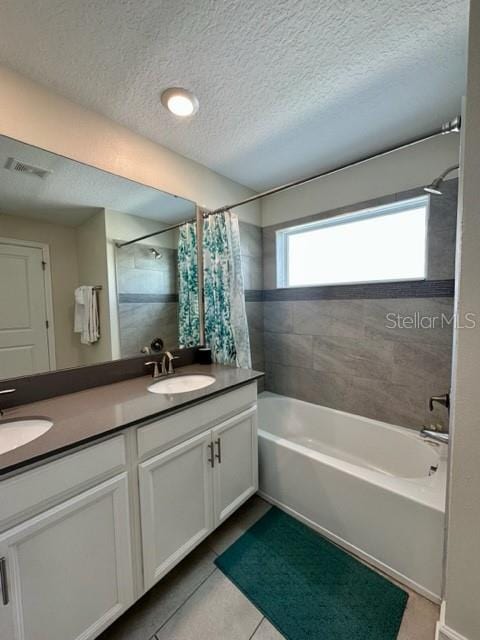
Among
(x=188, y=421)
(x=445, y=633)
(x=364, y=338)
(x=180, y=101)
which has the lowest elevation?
(x=445, y=633)

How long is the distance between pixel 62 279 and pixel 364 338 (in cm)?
207

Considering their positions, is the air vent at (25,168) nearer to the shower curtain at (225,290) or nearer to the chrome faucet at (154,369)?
the shower curtain at (225,290)

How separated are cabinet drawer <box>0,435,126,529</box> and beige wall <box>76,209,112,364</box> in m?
0.65

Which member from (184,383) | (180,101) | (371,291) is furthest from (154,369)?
(371,291)

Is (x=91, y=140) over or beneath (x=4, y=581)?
over

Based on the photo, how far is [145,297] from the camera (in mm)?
1819

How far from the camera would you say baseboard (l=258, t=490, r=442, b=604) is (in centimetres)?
123

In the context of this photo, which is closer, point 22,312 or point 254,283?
point 22,312

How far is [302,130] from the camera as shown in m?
1.73

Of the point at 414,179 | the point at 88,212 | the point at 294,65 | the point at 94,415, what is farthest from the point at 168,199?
the point at 414,179

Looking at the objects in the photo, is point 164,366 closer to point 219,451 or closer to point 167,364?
point 167,364

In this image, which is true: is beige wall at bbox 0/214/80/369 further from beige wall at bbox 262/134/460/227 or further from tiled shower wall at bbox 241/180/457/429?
beige wall at bbox 262/134/460/227

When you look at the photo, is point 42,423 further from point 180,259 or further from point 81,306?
point 180,259

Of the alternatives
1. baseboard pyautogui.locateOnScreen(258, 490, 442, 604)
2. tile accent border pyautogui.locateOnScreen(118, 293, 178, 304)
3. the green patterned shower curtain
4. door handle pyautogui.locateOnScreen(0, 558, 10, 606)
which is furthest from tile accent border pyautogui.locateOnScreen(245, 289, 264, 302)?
door handle pyautogui.locateOnScreen(0, 558, 10, 606)
